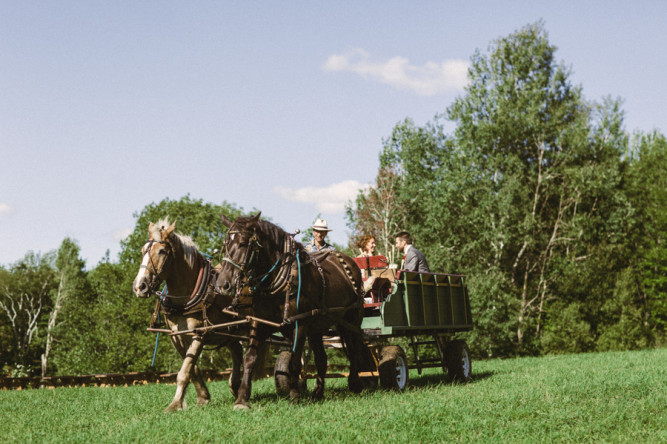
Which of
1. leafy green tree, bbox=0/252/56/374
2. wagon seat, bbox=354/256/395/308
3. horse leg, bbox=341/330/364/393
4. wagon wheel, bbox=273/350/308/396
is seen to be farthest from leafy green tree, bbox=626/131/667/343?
leafy green tree, bbox=0/252/56/374

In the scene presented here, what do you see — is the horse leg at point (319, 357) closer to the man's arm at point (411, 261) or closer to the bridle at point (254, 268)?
the bridle at point (254, 268)

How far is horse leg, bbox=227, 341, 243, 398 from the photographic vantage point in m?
9.34

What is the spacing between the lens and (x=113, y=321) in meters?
36.3

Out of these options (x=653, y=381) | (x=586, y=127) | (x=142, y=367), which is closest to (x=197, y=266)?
(x=653, y=381)

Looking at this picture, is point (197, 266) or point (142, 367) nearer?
point (197, 266)

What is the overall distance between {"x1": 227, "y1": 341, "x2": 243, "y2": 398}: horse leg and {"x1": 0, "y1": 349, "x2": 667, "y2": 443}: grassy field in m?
0.18

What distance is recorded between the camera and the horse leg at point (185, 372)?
8.22 metres

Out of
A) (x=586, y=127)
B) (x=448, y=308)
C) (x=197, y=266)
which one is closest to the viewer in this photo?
(x=197, y=266)

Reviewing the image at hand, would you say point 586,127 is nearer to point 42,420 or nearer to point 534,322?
point 534,322

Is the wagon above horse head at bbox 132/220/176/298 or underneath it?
underneath

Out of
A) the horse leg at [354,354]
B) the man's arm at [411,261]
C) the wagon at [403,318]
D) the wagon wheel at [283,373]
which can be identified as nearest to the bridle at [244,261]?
the wagon wheel at [283,373]

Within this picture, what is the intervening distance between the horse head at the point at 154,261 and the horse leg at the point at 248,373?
1.36 metres

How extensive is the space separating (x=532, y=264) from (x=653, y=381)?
20.5 m

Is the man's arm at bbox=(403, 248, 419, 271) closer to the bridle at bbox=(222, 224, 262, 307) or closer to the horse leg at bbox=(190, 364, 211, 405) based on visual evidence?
the bridle at bbox=(222, 224, 262, 307)
